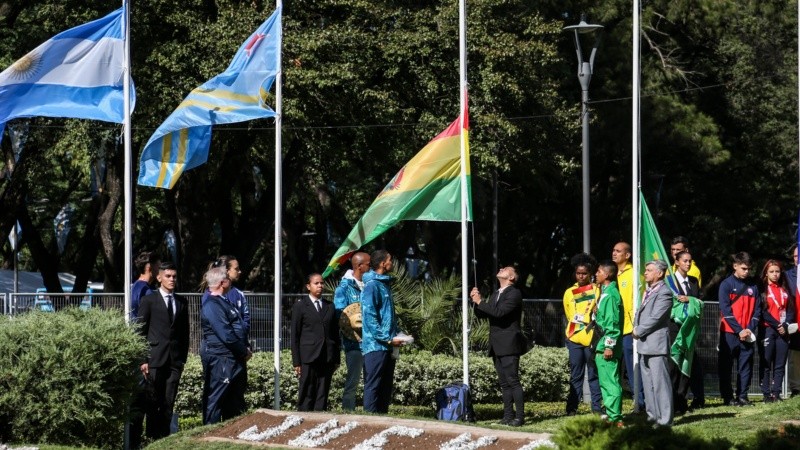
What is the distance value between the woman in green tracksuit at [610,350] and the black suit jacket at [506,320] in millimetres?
958

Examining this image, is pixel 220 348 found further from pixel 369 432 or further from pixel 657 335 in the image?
pixel 657 335

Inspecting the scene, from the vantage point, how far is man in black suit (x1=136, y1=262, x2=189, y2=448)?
1311cm

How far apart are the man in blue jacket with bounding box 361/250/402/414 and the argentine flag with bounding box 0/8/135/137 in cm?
351

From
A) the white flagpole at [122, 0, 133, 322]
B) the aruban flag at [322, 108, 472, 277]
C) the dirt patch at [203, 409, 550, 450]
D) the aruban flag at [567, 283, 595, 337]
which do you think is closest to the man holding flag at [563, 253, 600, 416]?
the aruban flag at [567, 283, 595, 337]

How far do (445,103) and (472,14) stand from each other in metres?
1.97

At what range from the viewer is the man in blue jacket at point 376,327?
1344 centimetres

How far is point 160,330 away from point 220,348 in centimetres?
64

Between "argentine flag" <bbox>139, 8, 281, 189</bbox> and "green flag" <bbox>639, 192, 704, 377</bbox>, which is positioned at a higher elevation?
"argentine flag" <bbox>139, 8, 281, 189</bbox>

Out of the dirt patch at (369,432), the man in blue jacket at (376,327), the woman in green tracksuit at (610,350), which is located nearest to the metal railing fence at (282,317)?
the man in blue jacket at (376,327)

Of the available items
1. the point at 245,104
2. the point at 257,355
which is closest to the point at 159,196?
the point at 257,355

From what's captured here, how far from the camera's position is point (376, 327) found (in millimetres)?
13445

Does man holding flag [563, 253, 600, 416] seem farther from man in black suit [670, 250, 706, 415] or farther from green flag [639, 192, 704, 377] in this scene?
man in black suit [670, 250, 706, 415]

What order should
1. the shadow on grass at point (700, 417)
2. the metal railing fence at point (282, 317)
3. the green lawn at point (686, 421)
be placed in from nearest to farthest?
the green lawn at point (686, 421)
the shadow on grass at point (700, 417)
the metal railing fence at point (282, 317)

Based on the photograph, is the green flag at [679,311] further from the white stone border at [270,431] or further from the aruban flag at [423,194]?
the white stone border at [270,431]
